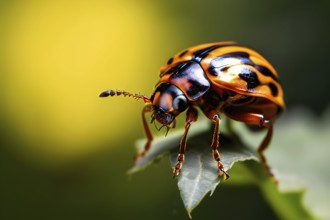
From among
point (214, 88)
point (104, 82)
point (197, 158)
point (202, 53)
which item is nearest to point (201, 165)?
point (197, 158)

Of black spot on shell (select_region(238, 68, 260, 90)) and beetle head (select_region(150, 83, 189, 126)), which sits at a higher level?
beetle head (select_region(150, 83, 189, 126))

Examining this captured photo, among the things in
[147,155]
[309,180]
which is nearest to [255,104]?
[147,155]

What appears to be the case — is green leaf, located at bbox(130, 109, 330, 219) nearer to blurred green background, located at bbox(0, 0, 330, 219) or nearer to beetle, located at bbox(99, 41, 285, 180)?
beetle, located at bbox(99, 41, 285, 180)

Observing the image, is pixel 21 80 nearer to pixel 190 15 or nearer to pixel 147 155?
pixel 190 15

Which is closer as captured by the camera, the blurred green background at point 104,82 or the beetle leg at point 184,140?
the beetle leg at point 184,140

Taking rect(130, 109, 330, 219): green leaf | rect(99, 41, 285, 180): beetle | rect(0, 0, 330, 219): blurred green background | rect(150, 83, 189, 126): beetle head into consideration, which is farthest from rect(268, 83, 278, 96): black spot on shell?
rect(0, 0, 330, 219): blurred green background

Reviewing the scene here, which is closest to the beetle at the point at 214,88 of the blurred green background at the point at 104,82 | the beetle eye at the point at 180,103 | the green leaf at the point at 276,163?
the beetle eye at the point at 180,103

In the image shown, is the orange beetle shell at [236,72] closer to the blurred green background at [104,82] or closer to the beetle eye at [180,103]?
the beetle eye at [180,103]
